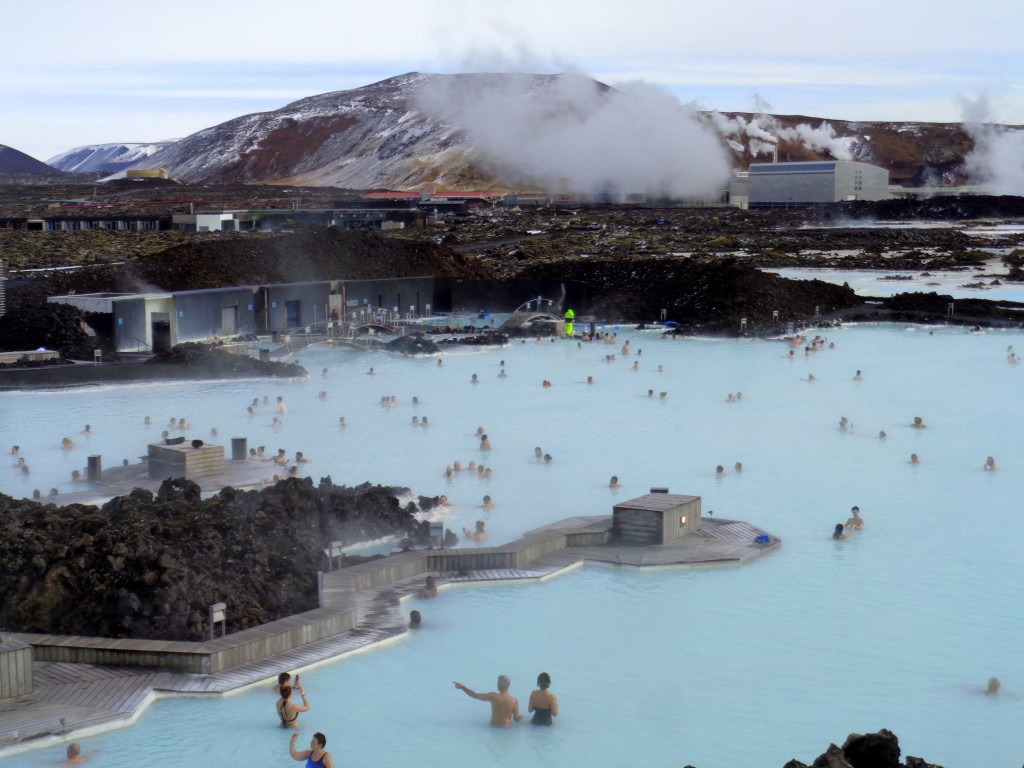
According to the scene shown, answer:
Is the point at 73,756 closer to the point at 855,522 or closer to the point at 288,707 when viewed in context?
the point at 288,707

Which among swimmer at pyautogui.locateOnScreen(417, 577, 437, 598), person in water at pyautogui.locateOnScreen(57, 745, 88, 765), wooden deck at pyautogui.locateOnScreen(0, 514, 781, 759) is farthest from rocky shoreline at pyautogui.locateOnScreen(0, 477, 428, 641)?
person in water at pyautogui.locateOnScreen(57, 745, 88, 765)

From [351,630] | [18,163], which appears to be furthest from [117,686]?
[18,163]

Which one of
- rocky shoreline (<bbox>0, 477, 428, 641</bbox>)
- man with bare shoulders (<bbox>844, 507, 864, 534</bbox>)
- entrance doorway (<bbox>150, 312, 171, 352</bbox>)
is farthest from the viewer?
entrance doorway (<bbox>150, 312, 171, 352</bbox>)

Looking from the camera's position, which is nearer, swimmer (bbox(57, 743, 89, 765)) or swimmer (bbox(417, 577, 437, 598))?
swimmer (bbox(57, 743, 89, 765))

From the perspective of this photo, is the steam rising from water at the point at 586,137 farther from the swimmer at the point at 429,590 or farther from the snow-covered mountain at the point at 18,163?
the swimmer at the point at 429,590

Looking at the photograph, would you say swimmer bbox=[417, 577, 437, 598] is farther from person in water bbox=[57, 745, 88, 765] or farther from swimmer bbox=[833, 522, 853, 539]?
swimmer bbox=[833, 522, 853, 539]

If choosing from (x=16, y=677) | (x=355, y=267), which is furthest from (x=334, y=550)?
(x=355, y=267)

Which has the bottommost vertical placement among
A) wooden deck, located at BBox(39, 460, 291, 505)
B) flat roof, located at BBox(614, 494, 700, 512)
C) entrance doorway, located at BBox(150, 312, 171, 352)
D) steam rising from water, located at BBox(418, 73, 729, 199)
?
wooden deck, located at BBox(39, 460, 291, 505)
